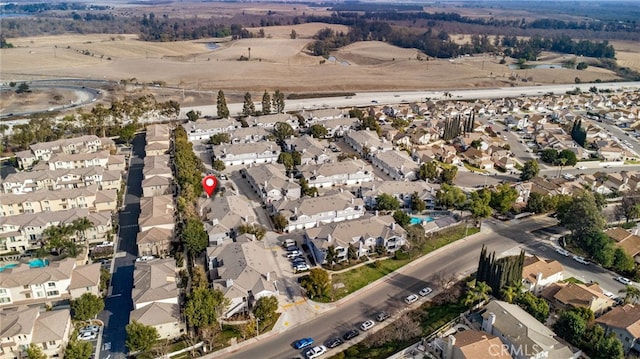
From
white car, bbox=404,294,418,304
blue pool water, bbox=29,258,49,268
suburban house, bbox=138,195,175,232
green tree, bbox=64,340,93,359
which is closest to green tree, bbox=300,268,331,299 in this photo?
white car, bbox=404,294,418,304

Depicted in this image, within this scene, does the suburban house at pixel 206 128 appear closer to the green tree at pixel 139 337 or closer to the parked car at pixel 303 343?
the green tree at pixel 139 337

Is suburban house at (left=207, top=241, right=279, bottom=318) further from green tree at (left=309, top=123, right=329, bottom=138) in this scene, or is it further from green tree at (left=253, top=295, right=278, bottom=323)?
green tree at (left=309, top=123, right=329, bottom=138)

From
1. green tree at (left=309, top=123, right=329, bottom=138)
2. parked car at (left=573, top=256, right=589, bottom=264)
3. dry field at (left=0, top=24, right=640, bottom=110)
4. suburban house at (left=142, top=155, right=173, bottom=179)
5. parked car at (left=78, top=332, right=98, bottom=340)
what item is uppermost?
dry field at (left=0, top=24, right=640, bottom=110)

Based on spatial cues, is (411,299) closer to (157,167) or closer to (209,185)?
(209,185)

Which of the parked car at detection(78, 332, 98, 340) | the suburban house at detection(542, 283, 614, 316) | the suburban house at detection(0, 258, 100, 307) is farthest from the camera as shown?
the suburban house at detection(0, 258, 100, 307)

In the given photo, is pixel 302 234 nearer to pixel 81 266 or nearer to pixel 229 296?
pixel 229 296

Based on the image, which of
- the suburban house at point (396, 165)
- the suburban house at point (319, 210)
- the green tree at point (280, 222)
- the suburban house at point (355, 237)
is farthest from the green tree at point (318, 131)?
the suburban house at point (355, 237)
